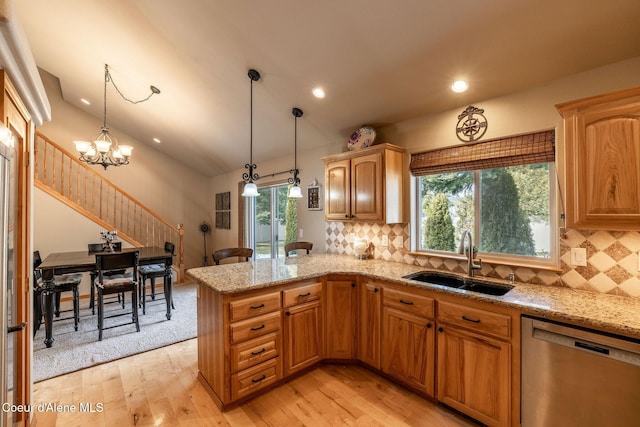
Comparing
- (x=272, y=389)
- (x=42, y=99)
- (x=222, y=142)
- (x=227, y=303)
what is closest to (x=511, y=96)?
(x=227, y=303)

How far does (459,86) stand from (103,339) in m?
4.58

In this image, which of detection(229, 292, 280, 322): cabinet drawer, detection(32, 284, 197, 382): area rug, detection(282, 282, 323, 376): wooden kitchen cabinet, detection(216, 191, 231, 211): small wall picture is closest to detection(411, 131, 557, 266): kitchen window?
detection(282, 282, 323, 376): wooden kitchen cabinet

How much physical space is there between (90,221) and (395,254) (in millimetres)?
5134

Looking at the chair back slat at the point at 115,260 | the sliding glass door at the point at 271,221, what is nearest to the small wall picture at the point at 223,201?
the sliding glass door at the point at 271,221

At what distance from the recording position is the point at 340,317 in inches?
104

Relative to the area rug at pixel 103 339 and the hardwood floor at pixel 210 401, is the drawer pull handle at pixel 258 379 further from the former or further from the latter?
the area rug at pixel 103 339

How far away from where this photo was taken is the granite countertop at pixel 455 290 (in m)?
1.51

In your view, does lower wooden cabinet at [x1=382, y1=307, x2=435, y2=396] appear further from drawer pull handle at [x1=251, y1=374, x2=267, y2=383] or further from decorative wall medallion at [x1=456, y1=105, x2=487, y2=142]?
decorative wall medallion at [x1=456, y1=105, x2=487, y2=142]

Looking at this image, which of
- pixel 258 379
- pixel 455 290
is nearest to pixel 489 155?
pixel 455 290

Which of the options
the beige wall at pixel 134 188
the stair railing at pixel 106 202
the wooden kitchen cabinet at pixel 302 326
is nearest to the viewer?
the wooden kitchen cabinet at pixel 302 326

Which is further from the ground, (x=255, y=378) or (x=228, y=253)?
(x=228, y=253)

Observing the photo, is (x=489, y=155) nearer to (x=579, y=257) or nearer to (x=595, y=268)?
(x=579, y=257)

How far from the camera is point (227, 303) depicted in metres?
1.98

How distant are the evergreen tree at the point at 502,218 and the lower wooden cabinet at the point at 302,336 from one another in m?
1.69
